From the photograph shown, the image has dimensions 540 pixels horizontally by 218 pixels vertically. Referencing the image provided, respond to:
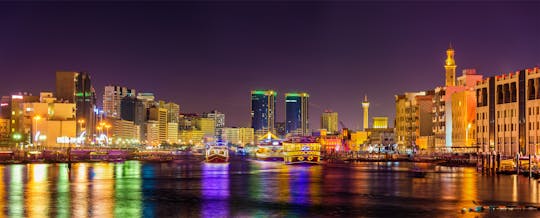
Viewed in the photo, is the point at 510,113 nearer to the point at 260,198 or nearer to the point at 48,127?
the point at 260,198

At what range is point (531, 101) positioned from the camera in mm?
117375

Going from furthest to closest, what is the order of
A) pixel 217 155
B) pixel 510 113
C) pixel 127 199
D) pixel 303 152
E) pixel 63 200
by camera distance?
pixel 217 155 < pixel 303 152 < pixel 510 113 < pixel 127 199 < pixel 63 200

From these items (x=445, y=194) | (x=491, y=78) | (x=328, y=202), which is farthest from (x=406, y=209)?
(x=491, y=78)

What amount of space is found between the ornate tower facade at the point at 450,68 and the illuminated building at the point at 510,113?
4494cm

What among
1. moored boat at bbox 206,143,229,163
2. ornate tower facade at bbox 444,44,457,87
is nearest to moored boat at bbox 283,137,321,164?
moored boat at bbox 206,143,229,163

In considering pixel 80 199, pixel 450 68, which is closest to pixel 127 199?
pixel 80 199

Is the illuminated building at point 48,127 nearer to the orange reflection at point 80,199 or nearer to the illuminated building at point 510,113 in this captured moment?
the illuminated building at point 510,113

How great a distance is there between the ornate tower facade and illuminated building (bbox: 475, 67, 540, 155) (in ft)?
147

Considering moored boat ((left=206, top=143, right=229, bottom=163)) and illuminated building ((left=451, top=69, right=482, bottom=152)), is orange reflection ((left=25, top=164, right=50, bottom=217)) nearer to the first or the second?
moored boat ((left=206, top=143, right=229, bottom=163))

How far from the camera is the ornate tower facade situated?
187 meters

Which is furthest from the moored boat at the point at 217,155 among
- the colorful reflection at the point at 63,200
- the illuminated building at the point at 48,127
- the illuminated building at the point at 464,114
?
the colorful reflection at the point at 63,200

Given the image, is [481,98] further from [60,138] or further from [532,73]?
[60,138]

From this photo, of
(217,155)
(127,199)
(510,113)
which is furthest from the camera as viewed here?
(217,155)

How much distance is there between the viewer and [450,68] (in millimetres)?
187875
